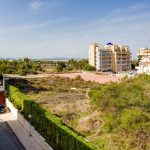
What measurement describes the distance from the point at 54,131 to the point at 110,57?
97.4m

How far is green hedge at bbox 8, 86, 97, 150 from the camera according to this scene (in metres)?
15.6

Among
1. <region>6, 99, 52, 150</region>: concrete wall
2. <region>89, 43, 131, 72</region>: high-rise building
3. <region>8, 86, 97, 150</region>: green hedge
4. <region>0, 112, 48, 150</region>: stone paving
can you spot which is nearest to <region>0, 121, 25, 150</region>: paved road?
<region>0, 112, 48, 150</region>: stone paving

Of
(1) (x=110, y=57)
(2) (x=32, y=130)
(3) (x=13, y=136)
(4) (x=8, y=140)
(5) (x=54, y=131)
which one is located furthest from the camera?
(1) (x=110, y=57)

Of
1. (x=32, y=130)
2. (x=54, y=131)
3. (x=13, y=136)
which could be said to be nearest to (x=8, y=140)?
(x=13, y=136)

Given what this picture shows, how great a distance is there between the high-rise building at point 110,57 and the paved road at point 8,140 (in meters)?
89.9

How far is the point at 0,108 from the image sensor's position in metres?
27.6

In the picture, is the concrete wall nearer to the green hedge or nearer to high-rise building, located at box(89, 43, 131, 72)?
the green hedge

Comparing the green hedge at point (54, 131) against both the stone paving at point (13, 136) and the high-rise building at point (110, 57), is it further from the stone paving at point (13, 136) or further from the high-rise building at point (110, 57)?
the high-rise building at point (110, 57)

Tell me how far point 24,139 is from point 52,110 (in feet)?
29.5

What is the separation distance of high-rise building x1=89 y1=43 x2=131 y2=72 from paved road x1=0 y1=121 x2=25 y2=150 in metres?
89.9

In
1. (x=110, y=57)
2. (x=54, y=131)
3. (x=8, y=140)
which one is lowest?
(x=8, y=140)

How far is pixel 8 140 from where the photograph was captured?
21.0m

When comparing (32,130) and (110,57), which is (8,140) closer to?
(32,130)

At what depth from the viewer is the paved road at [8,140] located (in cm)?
1950
